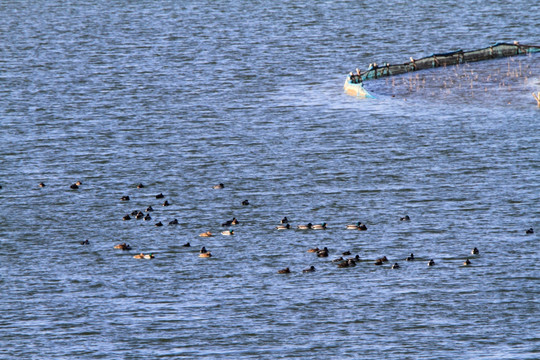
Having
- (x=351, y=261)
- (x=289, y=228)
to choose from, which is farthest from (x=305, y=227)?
(x=351, y=261)

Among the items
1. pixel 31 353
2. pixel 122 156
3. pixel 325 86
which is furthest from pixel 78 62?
pixel 31 353

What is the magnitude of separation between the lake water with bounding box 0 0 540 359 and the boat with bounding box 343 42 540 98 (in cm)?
184

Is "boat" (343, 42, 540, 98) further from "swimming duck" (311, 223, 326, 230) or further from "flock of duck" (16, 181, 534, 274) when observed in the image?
"swimming duck" (311, 223, 326, 230)

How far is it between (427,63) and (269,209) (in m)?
50.6

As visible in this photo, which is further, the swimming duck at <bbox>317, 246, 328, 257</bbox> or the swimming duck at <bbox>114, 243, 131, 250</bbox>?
the swimming duck at <bbox>114, 243, 131, 250</bbox>

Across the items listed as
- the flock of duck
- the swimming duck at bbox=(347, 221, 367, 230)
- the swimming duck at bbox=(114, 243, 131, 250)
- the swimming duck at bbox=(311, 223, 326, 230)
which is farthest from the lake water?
the swimming duck at bbox=(114, 243, 131, 250)

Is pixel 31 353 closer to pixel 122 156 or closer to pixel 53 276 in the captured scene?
pixel 53 276

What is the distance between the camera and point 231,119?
101 metres

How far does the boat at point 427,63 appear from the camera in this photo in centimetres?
10669

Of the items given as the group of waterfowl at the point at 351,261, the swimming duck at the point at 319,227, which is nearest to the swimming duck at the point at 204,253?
the group of waterfowl at the point at 351,261

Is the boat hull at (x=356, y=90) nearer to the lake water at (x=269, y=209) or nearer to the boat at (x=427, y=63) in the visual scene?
the boat at (x=427, y=63)

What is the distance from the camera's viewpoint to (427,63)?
11544 centimetres

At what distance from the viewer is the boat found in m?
107

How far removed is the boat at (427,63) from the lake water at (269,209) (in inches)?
72.3
